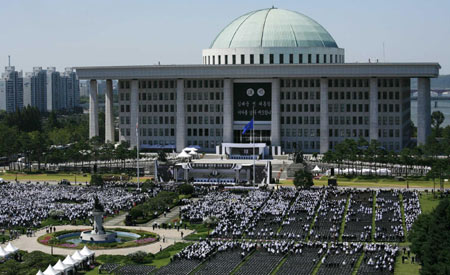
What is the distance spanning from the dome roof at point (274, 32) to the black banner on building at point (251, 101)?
28.9ft

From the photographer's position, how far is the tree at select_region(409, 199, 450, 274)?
58.2 m

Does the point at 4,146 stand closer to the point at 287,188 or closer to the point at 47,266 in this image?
the point at 287,188

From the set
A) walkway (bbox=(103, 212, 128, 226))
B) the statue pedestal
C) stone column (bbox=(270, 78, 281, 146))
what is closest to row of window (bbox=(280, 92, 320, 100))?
stone column (bbox=(270, 78, 281, 146))

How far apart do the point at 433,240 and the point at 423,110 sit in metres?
83.6

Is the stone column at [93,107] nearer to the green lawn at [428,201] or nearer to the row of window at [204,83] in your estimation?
the row of window at [204,83]

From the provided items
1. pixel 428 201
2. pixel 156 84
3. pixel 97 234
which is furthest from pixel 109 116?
pixel 97 234

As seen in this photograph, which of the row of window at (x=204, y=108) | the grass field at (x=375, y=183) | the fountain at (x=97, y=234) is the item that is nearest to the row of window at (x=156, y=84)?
the row of window at (x=204, y=108)

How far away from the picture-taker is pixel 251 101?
150 meters

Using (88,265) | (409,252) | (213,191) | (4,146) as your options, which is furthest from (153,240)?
(4,146)

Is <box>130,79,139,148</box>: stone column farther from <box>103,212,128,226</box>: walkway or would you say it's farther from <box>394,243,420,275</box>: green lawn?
<box>394,243,420,275</box>: green lawn

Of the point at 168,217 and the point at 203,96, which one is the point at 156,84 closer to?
the point at 203,96

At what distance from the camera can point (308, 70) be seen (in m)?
144

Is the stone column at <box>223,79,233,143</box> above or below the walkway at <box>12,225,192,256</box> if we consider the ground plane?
above

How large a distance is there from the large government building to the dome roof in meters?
0.23
